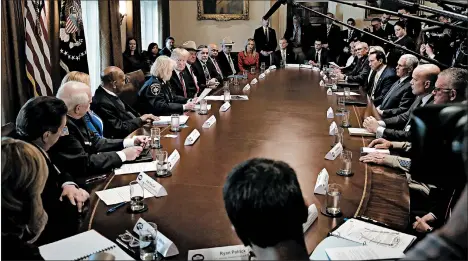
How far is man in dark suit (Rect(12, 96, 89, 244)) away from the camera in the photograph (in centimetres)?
182

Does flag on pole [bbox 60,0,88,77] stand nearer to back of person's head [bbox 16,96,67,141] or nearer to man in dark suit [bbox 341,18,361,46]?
back of person's head [bbox 16,96,67,141]

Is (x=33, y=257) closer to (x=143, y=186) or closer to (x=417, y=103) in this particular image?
(x=143, y=186)

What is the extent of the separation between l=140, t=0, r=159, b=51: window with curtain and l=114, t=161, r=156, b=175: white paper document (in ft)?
23.5

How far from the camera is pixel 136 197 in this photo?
1822 mm

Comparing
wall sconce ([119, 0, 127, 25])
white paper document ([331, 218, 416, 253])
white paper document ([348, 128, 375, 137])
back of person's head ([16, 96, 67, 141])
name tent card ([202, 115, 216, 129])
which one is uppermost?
wall sconce ([119, 0, 127, 25])

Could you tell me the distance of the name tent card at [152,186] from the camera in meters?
1.93

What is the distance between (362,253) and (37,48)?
→ 3942 millimetres

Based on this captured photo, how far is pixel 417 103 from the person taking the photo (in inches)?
137

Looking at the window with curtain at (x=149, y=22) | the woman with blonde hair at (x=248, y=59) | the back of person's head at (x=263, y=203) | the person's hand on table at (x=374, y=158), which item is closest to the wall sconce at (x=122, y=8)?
the window with curtain at (x=149, y=22)

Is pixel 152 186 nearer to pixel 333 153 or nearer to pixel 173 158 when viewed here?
pixel 173 158

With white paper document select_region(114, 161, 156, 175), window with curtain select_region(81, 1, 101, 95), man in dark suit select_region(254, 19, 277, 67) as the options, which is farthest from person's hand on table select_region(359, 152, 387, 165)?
man in dark suit select_region(254, 19, 277, 67)

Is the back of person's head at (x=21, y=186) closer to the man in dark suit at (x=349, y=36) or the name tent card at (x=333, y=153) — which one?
the name tent card at (x=333, y=153)

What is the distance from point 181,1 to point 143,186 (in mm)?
9551

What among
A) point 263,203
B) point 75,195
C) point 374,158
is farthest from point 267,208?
point 374,158
